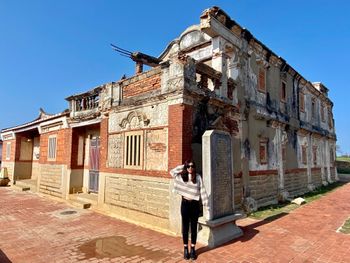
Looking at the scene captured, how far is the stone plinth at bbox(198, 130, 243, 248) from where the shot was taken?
6020 millimetres

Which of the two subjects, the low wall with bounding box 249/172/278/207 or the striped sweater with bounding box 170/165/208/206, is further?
the low wall with bounding box 249/172/278/207

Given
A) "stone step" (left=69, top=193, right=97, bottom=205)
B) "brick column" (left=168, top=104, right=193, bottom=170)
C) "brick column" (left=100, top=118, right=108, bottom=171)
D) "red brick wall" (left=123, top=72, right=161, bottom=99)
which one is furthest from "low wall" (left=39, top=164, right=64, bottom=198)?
"brick column" (left=168, top=104, right=193, bottom=170)

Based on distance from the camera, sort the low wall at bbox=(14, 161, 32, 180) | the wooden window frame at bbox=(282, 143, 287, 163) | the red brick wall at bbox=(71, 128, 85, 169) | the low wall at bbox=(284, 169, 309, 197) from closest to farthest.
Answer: the red brick wall at bbox=(71, 128, 85, 169) < the wooden window frame at bbox=(282, 143, 287, 163) < the low wall at bbox=(284, 169, 309, 197) < the low wall at bbox=(14, 161, 32, 180)

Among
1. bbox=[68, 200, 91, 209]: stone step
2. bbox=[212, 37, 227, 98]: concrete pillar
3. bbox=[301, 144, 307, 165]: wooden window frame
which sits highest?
bbox=[212, 37, 227, 98]: concrete pillar

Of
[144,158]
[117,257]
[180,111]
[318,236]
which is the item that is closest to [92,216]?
[144,158]

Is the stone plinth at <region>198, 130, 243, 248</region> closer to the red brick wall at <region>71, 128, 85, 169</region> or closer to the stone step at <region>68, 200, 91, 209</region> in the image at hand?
the stone step at <region>68, 200, 91, 209</region>

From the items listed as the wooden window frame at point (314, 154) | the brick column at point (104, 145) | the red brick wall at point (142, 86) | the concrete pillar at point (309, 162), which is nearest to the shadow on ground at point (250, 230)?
the red brick wall at point (142, 86)

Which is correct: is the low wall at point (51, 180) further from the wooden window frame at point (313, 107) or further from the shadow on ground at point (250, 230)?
the wooden window frame at point (313, 107)

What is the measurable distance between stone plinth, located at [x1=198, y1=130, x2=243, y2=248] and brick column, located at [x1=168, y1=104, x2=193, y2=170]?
74 cm

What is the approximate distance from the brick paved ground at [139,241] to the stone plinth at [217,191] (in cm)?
28

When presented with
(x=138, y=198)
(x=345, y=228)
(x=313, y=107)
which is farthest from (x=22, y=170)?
(x=313, y=107)

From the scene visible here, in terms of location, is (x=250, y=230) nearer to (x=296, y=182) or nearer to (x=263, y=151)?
(x=263, y=151)

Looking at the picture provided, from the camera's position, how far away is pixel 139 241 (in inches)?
248

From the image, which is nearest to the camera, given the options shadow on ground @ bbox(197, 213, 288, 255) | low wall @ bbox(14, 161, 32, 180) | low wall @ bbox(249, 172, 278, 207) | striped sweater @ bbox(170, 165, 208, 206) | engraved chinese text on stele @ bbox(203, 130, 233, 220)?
striped sweater @ bbox(170, 165, 208, 206)
